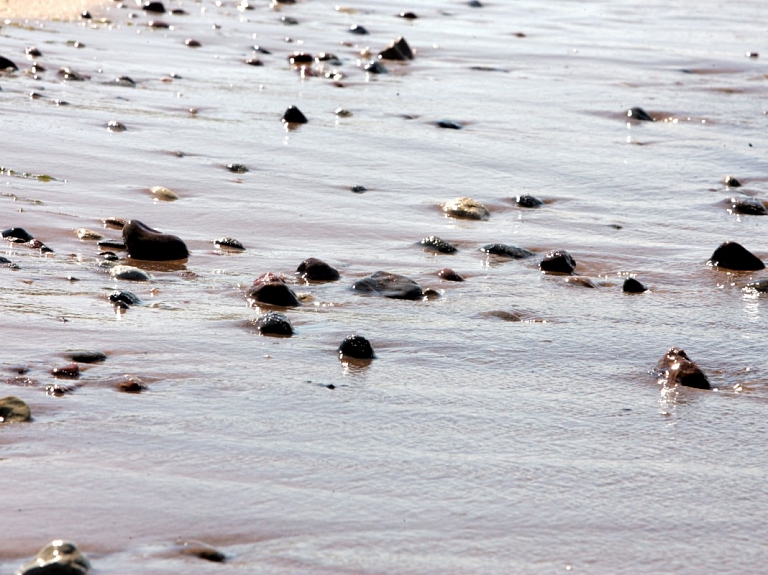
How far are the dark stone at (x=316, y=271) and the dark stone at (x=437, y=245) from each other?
0.63m

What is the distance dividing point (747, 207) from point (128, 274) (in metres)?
3.02

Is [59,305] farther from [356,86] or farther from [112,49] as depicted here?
[112,49]

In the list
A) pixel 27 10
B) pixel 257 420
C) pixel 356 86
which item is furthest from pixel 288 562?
pixel 27 10

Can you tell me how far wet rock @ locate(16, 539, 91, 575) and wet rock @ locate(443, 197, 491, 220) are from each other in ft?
10.9

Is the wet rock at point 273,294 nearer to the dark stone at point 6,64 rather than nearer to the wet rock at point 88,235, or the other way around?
the wet rock at point 88,235

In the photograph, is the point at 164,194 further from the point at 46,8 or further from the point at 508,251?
the point at 46,8

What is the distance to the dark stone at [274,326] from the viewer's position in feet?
11.7

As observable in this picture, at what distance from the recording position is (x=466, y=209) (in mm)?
5227

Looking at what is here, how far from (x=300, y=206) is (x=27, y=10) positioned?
6.54 meters

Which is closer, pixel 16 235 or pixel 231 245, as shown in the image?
pixel 16 235

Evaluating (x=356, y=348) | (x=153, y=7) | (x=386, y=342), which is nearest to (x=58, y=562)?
(x=356, y=348)

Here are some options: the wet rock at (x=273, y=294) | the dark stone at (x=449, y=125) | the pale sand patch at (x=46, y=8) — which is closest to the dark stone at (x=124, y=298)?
the wet rock at (x=273, y=294)

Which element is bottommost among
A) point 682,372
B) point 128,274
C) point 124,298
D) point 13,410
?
point 13,410

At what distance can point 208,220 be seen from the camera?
16.1ft
